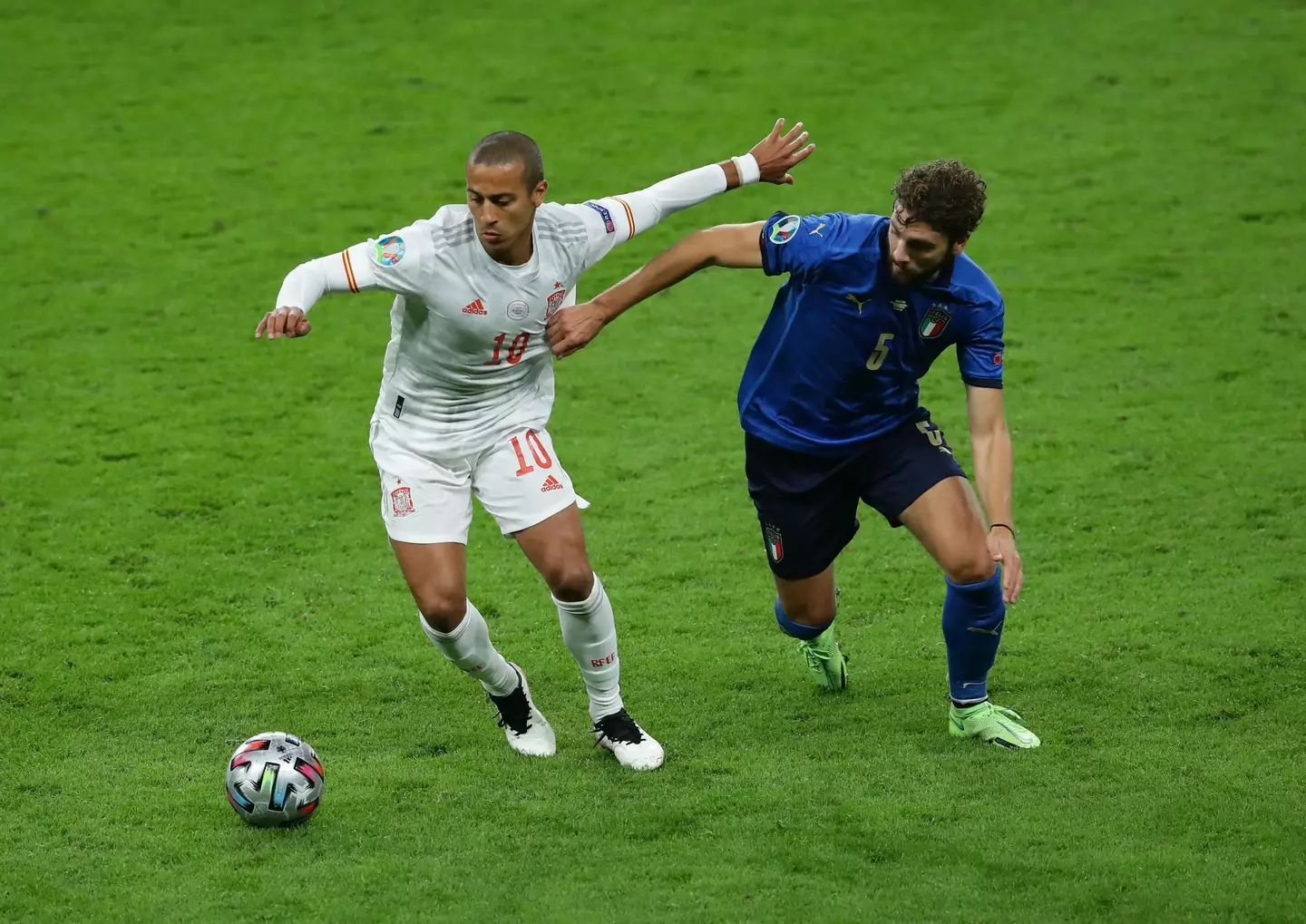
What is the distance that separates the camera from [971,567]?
5.21m

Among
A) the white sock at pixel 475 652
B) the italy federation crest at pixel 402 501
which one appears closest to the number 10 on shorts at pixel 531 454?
the italy federation crest at pixel 402 501

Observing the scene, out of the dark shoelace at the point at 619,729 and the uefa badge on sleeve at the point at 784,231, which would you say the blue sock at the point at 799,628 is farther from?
the uefa badge on sleeve at the point at 784,231

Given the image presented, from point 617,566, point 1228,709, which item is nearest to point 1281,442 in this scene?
point 1228,709

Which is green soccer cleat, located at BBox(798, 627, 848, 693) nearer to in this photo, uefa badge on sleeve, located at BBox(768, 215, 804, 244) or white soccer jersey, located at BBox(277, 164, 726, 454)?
white soccer jersey, located at BBox(277, 164, 726, 454)

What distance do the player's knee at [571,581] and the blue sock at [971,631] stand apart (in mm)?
1222

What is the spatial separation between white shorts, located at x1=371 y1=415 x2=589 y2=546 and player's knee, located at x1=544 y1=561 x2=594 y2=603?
0.19 meters

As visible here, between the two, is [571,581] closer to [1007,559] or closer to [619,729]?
[619,729]

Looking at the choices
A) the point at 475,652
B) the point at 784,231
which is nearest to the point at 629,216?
the point at 784,231

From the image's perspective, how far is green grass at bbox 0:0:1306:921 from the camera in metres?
4.68

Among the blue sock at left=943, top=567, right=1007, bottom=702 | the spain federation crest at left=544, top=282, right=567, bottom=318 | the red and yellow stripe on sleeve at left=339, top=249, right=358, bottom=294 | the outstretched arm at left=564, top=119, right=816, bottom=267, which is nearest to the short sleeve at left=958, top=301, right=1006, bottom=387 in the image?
the blue sock at left=943, top=567, right=1007, bottom=702

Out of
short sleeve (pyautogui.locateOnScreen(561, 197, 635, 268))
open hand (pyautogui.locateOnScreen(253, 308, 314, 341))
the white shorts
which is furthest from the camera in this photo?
short sleeve (pyautogui.locateOnScreen(561, 197, 635, 268))

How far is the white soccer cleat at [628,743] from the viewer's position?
528 cm

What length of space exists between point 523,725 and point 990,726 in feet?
5.30

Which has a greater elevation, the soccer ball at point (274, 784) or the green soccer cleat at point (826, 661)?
the soccer ball at point (274, 784)
